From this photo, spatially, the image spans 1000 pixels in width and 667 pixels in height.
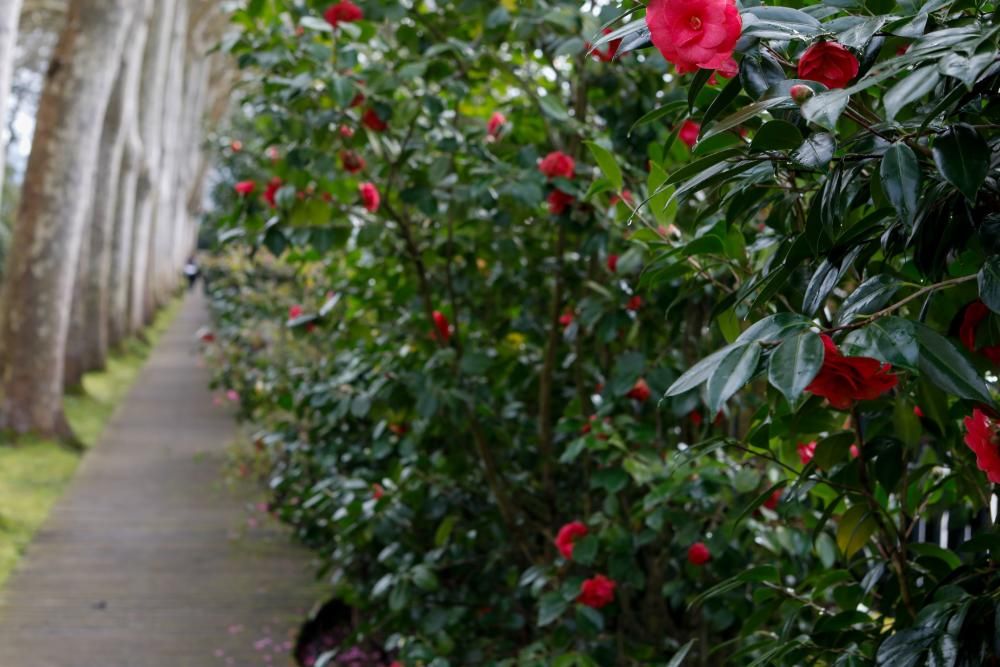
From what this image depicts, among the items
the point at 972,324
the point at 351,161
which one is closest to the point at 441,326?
the point at 351,161

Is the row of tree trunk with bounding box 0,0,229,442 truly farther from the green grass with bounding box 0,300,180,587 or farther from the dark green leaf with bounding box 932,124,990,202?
the dark green leaf with bounding box 932,124,990,202

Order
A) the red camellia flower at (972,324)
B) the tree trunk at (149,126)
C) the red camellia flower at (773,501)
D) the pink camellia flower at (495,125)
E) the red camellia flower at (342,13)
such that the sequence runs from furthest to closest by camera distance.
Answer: the tree trunk at (149,126)
the pink camellia flower at (495,125)
the red camellia flower at (342,13)
the red camellia flower at (773,501)
the red camellia flower at (972,324)

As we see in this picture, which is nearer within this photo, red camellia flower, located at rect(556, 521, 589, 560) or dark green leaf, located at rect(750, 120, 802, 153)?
dark green leaf, located at rect(750, 120, 802, 153)

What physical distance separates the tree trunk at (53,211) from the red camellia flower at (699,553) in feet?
31.2

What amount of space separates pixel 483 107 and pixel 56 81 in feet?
Result: 26.0

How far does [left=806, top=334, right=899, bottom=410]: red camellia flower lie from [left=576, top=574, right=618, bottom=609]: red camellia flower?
1818 mm

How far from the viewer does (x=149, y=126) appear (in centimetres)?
1942

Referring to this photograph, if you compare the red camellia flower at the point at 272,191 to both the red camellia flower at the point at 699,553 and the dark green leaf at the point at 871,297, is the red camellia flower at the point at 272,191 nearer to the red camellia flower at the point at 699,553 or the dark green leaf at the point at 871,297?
the red camellia flower at the point at 699,553

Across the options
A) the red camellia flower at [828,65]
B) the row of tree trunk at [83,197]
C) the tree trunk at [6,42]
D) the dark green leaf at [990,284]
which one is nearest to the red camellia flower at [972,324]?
the dark green leaf at [990,284]

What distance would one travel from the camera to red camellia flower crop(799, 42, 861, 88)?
129 cm

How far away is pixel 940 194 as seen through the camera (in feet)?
4.36

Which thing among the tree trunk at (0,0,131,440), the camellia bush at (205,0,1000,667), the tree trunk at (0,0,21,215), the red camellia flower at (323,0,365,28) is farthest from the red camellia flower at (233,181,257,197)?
the tree trunk at (0,0,131,440)

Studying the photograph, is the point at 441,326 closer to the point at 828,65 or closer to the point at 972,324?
the point at 972,324

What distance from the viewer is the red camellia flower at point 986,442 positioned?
1.36 metres
